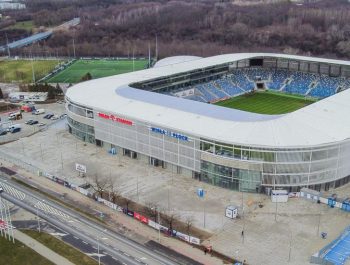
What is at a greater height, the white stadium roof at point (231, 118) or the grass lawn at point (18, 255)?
the white stadium roof at point (231, 118)

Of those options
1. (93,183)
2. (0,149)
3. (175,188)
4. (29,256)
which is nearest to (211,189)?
(175,188)

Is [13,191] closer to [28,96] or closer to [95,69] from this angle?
[28,96]

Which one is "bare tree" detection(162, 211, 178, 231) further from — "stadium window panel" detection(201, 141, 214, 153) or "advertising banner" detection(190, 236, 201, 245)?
"stadium window panel" detection(201, 141, 214, 153)

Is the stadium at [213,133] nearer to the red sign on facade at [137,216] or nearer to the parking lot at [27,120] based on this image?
the parking lot at [27,120]

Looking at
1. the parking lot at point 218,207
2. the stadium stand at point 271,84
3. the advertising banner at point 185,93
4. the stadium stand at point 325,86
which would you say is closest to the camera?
the parking lot at point 218,207

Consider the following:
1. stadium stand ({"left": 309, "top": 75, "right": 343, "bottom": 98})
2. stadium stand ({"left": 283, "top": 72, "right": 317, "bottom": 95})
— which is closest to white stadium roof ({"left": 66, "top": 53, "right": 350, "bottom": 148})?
stadium stand ({"left": 309, "top": 75, "right": 343, "bottom": 98})

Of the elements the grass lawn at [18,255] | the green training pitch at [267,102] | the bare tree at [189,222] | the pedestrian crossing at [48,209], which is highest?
the green training pitch at [267,102]

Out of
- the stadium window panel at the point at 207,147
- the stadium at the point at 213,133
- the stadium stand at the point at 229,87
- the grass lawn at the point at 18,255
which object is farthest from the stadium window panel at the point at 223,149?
the stadium stand at the point at 229,87
